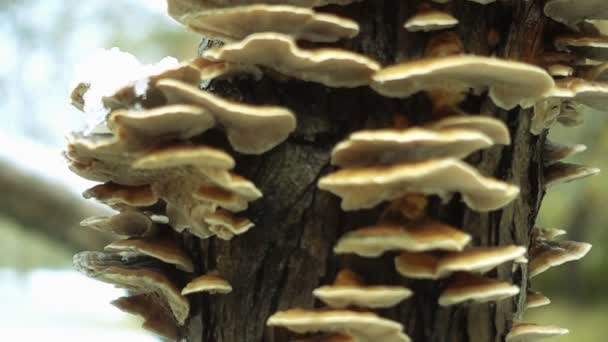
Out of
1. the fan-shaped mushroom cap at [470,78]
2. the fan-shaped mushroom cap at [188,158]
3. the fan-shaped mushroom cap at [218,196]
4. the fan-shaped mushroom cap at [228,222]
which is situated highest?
the fan-shaped mushroom cap at [470,78]

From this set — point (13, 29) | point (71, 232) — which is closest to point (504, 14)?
point (71, 232)

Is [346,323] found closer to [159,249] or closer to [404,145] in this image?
[404,145]

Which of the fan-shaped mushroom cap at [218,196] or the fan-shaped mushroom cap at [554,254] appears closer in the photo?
the fan-shaped mushroom cap at [218,196]

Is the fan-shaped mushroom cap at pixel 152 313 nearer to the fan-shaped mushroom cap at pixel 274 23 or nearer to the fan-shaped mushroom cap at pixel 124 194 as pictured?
the fan-shaped mushroom cap at pixel 124 194

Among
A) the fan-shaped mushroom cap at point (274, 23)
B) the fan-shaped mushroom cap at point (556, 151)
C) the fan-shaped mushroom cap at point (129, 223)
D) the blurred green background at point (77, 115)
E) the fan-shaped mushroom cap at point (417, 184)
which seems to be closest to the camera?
the fan-shaped mushroom cap at point (417, 184)

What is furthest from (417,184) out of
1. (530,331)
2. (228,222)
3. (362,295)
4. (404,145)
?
(530,331)

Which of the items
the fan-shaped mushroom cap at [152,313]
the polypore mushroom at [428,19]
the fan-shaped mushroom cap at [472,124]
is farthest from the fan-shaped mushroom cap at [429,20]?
the fan-shaped mushroom cap at [152,313]

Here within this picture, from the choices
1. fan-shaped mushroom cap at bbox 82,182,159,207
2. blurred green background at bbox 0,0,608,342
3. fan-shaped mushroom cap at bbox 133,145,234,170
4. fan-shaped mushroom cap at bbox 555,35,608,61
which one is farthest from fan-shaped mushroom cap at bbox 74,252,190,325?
blurred green background at bbox 0,0,608,342
